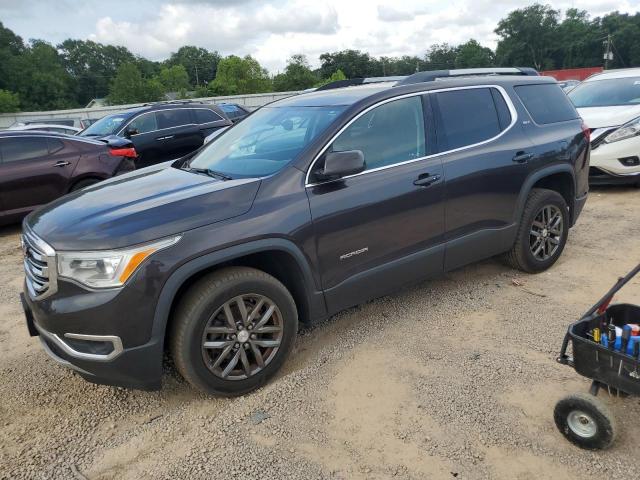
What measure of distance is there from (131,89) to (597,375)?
5320cm

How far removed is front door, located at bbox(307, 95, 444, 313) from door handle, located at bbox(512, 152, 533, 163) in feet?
2.86

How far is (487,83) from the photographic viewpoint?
14.0 feet

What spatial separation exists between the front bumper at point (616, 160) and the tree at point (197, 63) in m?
98.4

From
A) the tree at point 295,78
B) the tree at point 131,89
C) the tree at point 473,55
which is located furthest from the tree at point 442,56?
the tree at point 131,89

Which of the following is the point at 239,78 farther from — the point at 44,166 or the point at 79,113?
the point at 44,166

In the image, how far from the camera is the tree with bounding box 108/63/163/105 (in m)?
49.5

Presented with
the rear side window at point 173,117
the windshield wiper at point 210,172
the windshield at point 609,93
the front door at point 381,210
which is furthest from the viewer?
the rear side window at point 173,117

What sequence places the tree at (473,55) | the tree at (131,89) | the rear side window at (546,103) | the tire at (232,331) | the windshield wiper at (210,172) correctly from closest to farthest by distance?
1. the tire at (232,331)
2. the windshield wiper at (210,172)
3. the rear side window at (546,103)
4. the tree at (131,89)
5. the tree at (473,55)

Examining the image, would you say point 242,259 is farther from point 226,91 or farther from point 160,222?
point 226,91

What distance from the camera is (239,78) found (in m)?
55.9

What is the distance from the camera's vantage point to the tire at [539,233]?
438 centimetres

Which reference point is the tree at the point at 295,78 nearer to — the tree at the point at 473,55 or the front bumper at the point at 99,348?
the tree at the point at 473,55

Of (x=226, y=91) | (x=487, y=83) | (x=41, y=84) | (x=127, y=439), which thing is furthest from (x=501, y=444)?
(x=41, y=84)

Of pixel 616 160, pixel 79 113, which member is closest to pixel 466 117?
pixel 616 160
